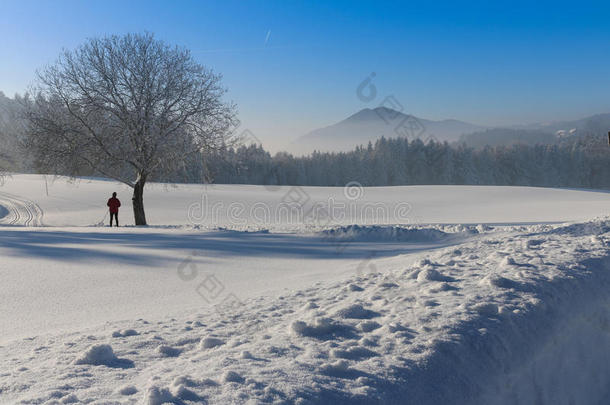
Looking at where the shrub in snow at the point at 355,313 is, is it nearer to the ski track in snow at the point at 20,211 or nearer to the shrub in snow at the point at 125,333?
the shrub in snow at the point at 125,333

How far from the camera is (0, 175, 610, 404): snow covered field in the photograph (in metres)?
2.71

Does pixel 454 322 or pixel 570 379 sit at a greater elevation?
pixel 454 322

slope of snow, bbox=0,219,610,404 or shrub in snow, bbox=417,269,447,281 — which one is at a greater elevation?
shrub in snow, bbox=417,269,447,281

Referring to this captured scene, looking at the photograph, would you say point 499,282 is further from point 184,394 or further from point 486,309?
point 184,394

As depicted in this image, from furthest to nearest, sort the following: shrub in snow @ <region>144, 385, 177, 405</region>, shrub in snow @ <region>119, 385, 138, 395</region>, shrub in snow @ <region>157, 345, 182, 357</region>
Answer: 1. shrub in snow @ <region>157, 345, 182, 357</region>
2. shrub in snow @ <region>119, 385, 138, 395</region>
3. shrub in snow @ <region>144, 385, 177, 405</region>

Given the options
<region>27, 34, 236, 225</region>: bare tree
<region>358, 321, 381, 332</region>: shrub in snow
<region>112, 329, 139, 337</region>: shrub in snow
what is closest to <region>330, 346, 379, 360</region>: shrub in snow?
<region>358, 321, 381, 332</region>: shrub in snow

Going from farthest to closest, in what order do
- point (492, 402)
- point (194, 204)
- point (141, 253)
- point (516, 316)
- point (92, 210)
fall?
point (194, 204) → point (92, 210) → point (141, 253) → point (516, 316) → point (492, 402)

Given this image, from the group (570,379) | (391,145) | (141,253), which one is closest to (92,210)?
(141,253)

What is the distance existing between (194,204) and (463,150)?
6812 cm

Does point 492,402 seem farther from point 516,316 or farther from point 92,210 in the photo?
point 92,210

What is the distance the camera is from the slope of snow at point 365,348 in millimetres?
2600

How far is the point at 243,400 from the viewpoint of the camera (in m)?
2.39

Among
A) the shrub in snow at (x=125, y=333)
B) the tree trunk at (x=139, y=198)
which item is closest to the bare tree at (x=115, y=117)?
the tree trunk at (x=139, y=198)

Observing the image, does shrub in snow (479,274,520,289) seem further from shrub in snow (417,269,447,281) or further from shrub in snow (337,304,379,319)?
shrub in snow (337,304,379,319)
